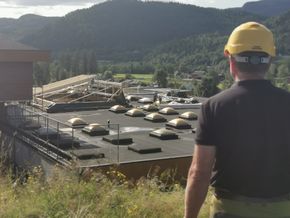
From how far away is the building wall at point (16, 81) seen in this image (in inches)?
1099

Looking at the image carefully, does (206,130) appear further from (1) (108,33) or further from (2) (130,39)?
(2) (130,39)

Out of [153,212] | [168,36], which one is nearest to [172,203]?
[153,212]

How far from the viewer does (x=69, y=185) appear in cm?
549

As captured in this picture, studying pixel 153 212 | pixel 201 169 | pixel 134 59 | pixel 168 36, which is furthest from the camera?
pixel 168 36

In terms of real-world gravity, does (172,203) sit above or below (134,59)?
above

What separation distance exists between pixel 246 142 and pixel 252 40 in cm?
59

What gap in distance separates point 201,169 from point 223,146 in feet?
0.59

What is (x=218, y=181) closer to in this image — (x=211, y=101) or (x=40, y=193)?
(x=211, y=101)

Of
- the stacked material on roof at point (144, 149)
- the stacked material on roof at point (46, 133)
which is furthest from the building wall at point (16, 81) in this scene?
the stacked material on roof at point (144, 149)

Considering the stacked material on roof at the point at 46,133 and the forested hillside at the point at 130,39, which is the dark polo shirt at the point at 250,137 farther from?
the forested hillside at the point at 130,39

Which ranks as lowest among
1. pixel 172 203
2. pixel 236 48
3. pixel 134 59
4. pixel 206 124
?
pixel 134 59

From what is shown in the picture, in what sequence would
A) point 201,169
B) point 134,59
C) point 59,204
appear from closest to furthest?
point 201,169 < point 59,204 < point 134,59

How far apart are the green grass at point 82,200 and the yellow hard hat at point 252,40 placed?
7.50 feet

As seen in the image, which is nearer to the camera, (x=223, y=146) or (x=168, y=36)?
(x=223, y=146)
